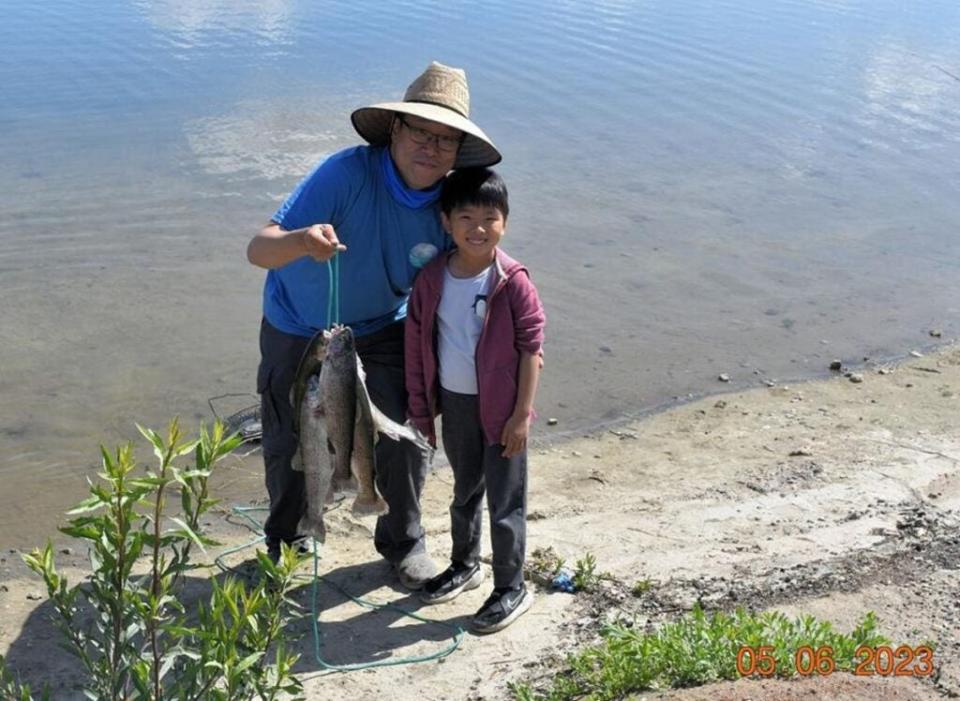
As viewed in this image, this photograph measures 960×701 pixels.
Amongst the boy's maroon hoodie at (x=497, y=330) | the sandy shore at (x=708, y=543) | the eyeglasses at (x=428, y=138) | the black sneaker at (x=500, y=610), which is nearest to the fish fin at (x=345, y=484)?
the boy's maroon hoodie at (x=497, y=330)

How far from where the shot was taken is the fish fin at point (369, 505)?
4.68 metres

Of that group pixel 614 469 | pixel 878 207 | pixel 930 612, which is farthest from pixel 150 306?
pixel 878 207

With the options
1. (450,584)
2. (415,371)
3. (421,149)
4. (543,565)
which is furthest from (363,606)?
(421,149)

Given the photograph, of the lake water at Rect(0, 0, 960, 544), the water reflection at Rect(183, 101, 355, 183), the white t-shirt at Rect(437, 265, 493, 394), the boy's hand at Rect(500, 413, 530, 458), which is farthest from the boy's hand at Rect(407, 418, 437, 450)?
the water reflection at Rect(183, 101, 355, 183)

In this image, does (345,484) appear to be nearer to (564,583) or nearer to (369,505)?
(369,505)

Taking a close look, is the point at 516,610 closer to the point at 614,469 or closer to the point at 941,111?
the point at 614,469

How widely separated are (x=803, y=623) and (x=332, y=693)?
184cm

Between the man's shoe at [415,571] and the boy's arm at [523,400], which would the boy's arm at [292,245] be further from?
the man's shoe at [415,571]

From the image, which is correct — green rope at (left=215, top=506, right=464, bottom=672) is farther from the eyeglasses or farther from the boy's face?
the eyeglasses

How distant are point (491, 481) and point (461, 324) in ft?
2.22

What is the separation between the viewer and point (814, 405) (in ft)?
27.0

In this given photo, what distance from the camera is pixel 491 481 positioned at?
5.01 m

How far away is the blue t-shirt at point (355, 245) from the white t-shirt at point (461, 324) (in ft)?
0.69

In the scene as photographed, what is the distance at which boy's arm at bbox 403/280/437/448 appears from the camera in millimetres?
4895
